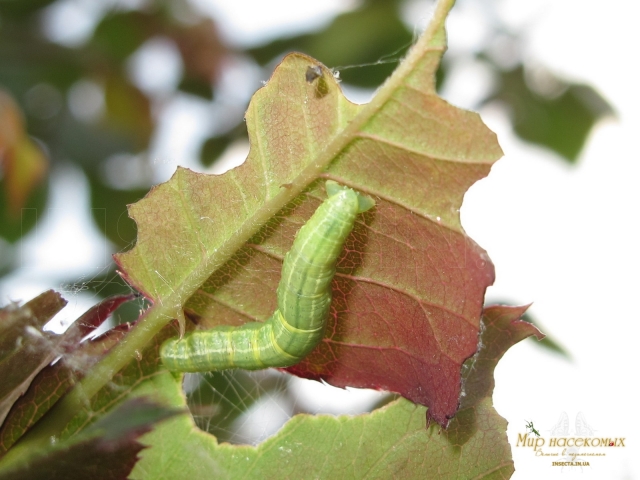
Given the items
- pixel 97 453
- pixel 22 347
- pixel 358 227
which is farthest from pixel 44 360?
pixel 358 227

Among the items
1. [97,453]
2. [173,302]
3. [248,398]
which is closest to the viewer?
[97,453]

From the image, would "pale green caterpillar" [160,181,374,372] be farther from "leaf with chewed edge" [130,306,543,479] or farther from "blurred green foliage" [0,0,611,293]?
"blurred green foliage" [0,0,611,293]

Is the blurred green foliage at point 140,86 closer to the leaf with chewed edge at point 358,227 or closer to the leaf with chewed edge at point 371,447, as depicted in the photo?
the leaf with chewed edge at point 358,227

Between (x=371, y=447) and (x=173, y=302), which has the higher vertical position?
(x=173, y=302)

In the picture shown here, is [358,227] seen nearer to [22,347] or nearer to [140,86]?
[22,347]

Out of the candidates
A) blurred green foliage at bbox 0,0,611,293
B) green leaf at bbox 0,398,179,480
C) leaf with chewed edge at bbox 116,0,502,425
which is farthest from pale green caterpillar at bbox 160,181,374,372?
blurred green foliage at bbox 0,0,611,293

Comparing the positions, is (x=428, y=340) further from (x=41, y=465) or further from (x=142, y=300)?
(x=41, y=465)
